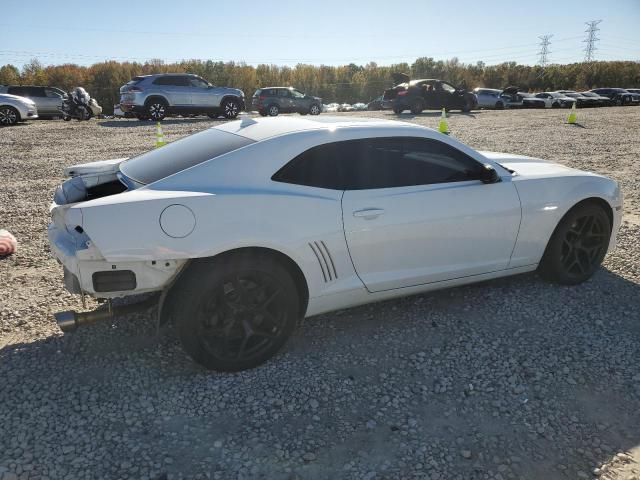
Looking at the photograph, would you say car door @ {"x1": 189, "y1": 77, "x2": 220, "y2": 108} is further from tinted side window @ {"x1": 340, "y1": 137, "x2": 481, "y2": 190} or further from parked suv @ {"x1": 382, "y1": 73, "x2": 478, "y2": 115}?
tinted side window @ {"x1": 340, "y1": 137, "x2": 481, "y2": 190}

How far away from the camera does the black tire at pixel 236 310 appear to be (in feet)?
9.31

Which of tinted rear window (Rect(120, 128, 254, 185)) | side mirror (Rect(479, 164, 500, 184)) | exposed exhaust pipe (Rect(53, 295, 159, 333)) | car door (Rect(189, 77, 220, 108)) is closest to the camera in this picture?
exposed exhaust pipe (Rect(53, 295, 159, 333))

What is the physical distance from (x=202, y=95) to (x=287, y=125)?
54.8 ft

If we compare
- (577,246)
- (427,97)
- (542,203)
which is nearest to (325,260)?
(542,203)

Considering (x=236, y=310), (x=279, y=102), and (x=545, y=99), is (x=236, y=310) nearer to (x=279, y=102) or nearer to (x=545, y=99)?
(x=279, y=102)

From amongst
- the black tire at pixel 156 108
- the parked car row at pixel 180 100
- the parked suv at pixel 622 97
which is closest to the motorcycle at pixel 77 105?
the parked car row at pixel 180 100

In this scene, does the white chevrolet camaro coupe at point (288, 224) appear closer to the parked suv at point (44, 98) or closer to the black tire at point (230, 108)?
the black tire at point (230, 108)

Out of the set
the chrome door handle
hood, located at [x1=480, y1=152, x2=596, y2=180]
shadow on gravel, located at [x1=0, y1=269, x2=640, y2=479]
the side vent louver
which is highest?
hood, located at [x1=480, y1=152, x2=596, y2=180]

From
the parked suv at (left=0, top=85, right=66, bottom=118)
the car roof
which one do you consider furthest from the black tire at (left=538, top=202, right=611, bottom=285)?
the parked suv at (left=0, top=85, right=66, bottom=118)

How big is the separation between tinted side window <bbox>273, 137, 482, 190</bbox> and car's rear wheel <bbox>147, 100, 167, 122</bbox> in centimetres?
1656

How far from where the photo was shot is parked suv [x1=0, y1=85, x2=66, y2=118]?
19.8m

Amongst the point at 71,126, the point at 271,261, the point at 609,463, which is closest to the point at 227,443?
the point at 271,261

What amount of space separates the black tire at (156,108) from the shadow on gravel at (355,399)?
53.0ft

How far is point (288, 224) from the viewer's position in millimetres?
3014
